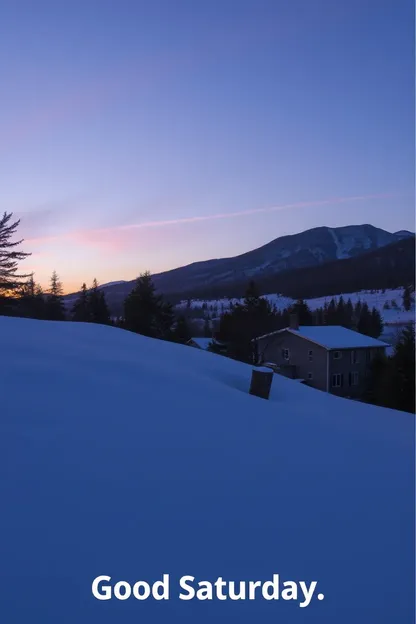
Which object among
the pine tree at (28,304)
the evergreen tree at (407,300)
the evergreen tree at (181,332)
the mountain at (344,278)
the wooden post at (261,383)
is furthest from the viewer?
the mountain at (344,278)

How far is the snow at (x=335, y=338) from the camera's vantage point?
26.2 m

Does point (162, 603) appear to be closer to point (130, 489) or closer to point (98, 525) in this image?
point (98, 525)

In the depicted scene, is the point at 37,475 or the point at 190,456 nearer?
the point at 37,475

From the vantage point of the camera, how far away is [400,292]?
8950 cm

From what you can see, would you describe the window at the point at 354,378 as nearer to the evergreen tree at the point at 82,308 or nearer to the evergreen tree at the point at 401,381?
the evergreen tree at the point at 401,381

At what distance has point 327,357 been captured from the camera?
26047 millimetres

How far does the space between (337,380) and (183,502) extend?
A: 1007 inches

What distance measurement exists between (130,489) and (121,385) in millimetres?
2007

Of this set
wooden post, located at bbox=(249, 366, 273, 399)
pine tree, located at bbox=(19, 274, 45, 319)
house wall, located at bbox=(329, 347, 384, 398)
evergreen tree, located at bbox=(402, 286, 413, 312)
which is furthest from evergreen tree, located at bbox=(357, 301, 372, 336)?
wooden post, located at bbox=(249, 366, 273, 399)

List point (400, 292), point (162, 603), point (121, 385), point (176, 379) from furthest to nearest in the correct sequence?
point (400, 292)
point (176, 379)
point (121, 385)
point (162, 603)

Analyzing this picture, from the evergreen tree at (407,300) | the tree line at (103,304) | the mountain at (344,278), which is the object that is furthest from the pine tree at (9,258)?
the mountain at (344,278)

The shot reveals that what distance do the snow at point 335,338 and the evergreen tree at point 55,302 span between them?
19.9 metres

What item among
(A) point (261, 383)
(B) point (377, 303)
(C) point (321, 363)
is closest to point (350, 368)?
(C) point (321, 363)

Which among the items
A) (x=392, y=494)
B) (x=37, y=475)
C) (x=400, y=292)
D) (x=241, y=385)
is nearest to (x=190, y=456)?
(x=37, y=475)
